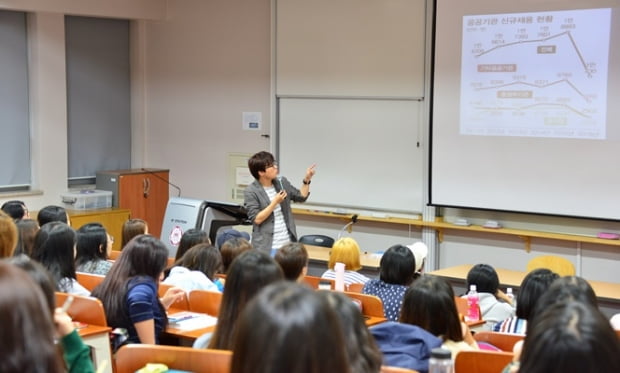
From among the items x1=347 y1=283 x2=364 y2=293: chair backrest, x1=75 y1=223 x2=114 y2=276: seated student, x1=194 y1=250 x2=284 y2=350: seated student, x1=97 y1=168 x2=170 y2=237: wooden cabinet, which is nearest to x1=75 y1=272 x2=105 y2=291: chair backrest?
x1=75 y1=223 x2=114 y2=276: seated student

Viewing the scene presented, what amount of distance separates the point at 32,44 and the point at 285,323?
8049 mm

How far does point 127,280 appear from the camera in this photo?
12.6 feet

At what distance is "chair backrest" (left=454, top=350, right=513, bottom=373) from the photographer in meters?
3.01

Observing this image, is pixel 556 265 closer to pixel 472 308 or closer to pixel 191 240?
pixel 472 308

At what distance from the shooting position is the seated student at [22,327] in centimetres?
→ 144

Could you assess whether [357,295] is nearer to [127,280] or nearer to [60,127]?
[127,280]

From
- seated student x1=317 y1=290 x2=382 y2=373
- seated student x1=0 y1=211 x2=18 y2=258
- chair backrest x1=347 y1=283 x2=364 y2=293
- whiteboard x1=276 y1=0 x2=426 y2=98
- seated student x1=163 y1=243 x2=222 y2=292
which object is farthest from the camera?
whiteboard x1=276 y1=0 x2=426 y2=98

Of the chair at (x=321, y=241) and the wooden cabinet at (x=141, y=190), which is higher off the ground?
the wooden cabinet at (x=141, y=190)

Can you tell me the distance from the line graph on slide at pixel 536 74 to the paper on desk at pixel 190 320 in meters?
3.80

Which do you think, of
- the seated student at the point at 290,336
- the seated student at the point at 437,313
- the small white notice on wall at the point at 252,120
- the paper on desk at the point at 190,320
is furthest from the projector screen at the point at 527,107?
the seated student at the point at 290,336

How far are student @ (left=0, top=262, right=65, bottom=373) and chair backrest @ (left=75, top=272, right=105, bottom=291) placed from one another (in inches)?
119

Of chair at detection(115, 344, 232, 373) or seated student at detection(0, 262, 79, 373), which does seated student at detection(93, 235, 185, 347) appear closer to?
chair at detection(115, 344, 232, 373)

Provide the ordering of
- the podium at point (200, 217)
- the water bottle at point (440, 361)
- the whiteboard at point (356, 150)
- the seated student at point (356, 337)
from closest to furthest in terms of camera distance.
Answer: the seated student at point (356, 337)
the water bottle at point (440, 361)
the podium at point (200, 217)
the whiteboard at point (356, 150)

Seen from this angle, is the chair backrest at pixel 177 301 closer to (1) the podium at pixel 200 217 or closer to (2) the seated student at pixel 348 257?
(2) the seated student at pixel 348 257
